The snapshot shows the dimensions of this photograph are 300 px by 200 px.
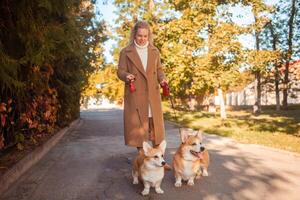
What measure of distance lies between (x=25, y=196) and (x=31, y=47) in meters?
1.99

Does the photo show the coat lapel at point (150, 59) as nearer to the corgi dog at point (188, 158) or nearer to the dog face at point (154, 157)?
the corgi dog at point (188, 158)

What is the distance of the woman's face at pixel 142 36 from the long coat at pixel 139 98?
0.12 m

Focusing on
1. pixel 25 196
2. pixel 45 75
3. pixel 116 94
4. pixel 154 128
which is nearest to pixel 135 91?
pixel 154 128

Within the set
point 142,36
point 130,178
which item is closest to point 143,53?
point 142,36

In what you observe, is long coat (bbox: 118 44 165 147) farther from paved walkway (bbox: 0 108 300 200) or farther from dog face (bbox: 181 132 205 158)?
dog face (bbox: 181 132 205 158)

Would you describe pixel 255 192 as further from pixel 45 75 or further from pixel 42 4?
pixel 45 75

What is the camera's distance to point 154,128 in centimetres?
660

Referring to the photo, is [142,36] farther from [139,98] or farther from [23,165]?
[23,165]

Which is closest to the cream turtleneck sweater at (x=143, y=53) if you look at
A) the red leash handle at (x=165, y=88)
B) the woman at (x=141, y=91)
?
the woman at (x=141, y=91)

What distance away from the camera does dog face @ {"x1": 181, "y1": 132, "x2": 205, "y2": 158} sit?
216 inches

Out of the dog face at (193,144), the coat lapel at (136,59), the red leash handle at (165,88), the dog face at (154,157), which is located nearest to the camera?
the dog face at (154,157)

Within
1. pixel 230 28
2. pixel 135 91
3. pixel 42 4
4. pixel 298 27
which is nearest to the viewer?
pixel 42 4

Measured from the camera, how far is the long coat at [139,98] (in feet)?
21.4

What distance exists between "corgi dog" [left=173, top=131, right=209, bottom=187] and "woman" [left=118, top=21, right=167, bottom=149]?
0.95 m
